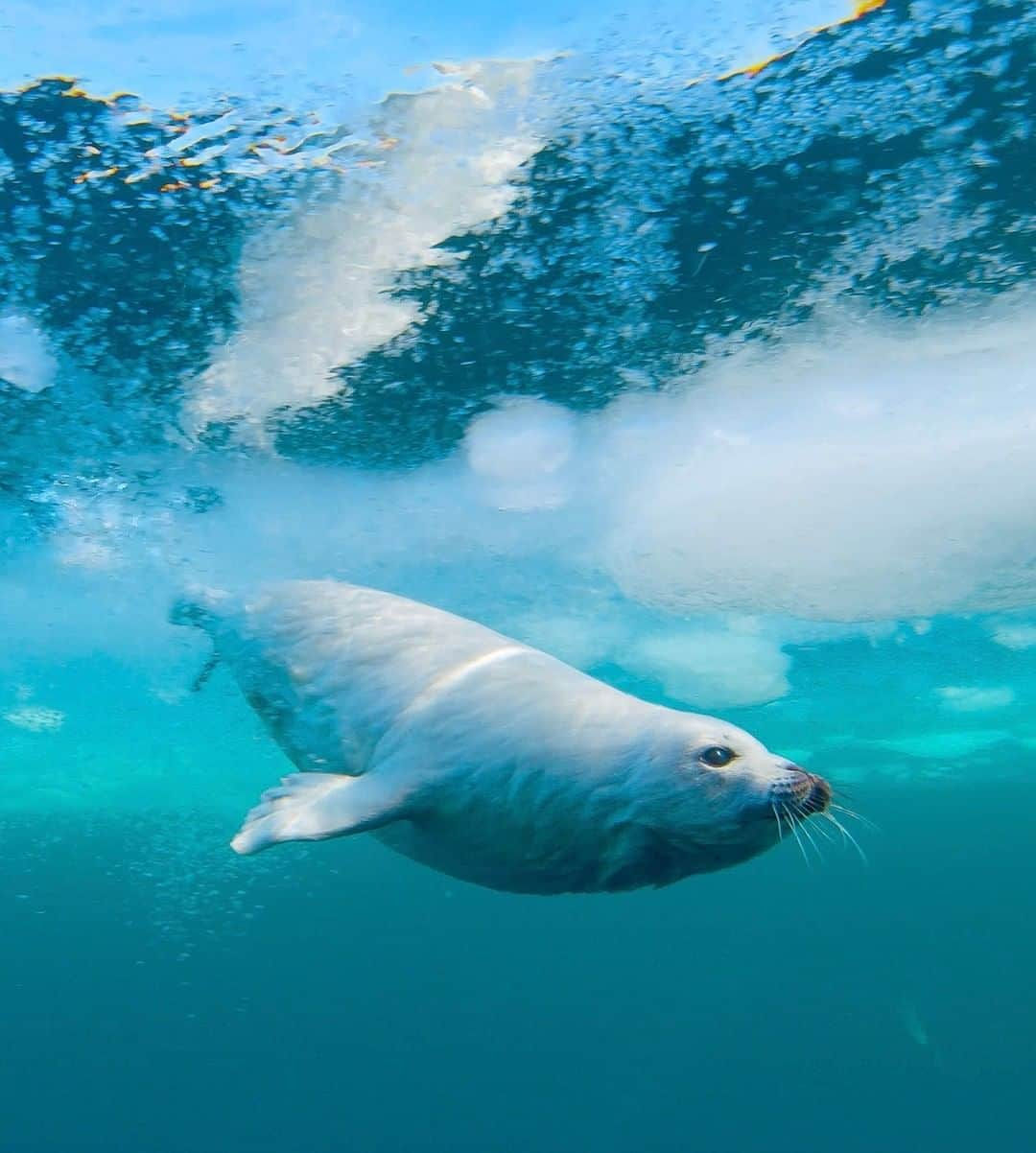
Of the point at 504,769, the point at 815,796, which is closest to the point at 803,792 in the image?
the point at 815,796

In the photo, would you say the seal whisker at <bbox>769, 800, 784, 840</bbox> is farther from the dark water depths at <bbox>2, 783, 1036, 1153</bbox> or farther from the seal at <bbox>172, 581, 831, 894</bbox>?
Answer: the dark water depths at <bbox>2, 783, 1036, 1153</bbox>

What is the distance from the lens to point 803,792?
2.92 meters

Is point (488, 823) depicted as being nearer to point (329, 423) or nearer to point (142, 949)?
point (329, 423)

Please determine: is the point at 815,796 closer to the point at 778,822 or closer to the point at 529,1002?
the point at 778,822

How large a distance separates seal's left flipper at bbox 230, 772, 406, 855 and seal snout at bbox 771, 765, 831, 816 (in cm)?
184

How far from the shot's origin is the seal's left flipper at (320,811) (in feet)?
12.7

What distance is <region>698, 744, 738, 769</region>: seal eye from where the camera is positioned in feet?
10.4

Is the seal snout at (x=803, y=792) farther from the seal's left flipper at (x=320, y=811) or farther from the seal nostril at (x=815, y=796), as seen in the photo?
the seal's left flipper at (x=320, y=811)

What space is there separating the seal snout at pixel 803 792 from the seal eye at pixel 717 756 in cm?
23

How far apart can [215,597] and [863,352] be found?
23.8 feet

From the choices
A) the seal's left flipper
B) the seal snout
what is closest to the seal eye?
the seal snout

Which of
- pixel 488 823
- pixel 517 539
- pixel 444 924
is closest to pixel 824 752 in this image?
pixel 517 539

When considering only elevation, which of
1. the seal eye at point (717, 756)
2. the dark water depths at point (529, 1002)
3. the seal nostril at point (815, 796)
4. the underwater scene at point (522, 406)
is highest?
the underwater scene at point (522, 406)

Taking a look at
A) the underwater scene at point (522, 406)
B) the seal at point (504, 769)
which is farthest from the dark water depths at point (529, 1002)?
the seal at point (504, 769)
